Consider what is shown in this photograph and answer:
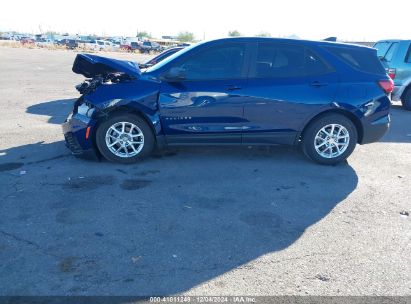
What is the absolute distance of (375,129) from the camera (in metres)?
5.49

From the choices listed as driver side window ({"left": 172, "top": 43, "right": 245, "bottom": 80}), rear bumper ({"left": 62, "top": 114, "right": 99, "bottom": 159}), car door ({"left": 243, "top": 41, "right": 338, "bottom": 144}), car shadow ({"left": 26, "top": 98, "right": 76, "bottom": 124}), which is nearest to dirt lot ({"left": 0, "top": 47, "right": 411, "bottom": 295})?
rear bumper ({"left": 62, "top": 114, "right": 99, "bottom": 159})

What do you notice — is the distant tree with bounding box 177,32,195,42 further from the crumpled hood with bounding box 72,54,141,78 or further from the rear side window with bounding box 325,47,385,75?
the rear side window with bounding box 325,47,385,75

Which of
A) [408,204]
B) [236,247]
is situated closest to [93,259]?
[236,247]

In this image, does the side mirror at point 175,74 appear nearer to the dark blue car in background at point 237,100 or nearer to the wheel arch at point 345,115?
the dark blue car in background at point 237,100

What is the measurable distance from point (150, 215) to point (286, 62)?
2.96 m

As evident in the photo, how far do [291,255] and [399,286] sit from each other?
2.76ft

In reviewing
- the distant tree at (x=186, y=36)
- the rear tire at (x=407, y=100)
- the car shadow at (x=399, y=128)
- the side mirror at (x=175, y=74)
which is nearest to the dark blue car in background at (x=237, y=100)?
the side mirror at (x=175, y=74)

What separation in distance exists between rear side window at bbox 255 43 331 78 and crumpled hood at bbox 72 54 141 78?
1.75 meters

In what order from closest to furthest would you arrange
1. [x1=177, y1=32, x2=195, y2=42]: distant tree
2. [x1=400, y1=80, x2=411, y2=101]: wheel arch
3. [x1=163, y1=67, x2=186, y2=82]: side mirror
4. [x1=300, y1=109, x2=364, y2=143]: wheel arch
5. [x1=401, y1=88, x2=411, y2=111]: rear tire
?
[x1=163, y1=67, x2=186, y2=82]: side mirror < [x1=300, y1=109, x2=364, y2=143]: wheel arch < [x1=400, y1=80, x2=411, y2=101]: wheel arch < [x1=401, y1=88, x2=411, y2=111]: rear tire < [x1=177, y1=32, x2=195, y2=42]: distant tree

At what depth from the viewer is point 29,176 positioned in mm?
4770

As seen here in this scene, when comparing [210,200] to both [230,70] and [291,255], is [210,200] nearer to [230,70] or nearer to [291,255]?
[291,255]

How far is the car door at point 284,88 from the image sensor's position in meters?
5.18

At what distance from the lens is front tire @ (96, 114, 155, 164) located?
515 centimetres

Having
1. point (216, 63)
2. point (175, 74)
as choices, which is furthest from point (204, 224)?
point (216, 63)
